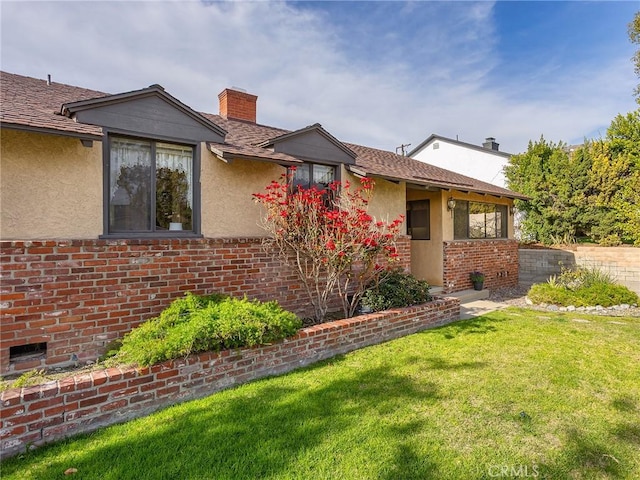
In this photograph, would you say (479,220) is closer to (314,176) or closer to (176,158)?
(314,176)

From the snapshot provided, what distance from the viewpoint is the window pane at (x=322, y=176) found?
7703mm

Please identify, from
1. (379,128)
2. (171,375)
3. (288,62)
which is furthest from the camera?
(379,128)

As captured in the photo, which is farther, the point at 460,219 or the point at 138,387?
the point at 460,219

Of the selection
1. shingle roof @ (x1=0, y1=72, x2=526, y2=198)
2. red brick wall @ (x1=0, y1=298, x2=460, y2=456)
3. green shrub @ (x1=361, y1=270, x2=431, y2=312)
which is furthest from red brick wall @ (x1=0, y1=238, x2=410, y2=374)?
green shrub @ (x1=361, y1=270, x2=431, y2=312)

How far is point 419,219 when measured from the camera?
11.3m

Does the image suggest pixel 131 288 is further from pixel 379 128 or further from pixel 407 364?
pixel 379 128

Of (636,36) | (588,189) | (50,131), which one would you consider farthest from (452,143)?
(50,131)

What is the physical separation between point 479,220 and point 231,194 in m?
9.35

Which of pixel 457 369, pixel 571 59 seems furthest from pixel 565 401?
pixel 571 59

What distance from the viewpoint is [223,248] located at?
19.5 ft

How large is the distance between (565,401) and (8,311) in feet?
22.3

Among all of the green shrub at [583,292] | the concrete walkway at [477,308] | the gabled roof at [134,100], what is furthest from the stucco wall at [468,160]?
the gabled roof at [134,100]

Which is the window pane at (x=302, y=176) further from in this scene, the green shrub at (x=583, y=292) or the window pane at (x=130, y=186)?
the green shrub at (x=583, y=292)

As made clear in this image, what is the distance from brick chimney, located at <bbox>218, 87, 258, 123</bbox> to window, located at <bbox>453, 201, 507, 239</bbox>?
A: 7.01m
